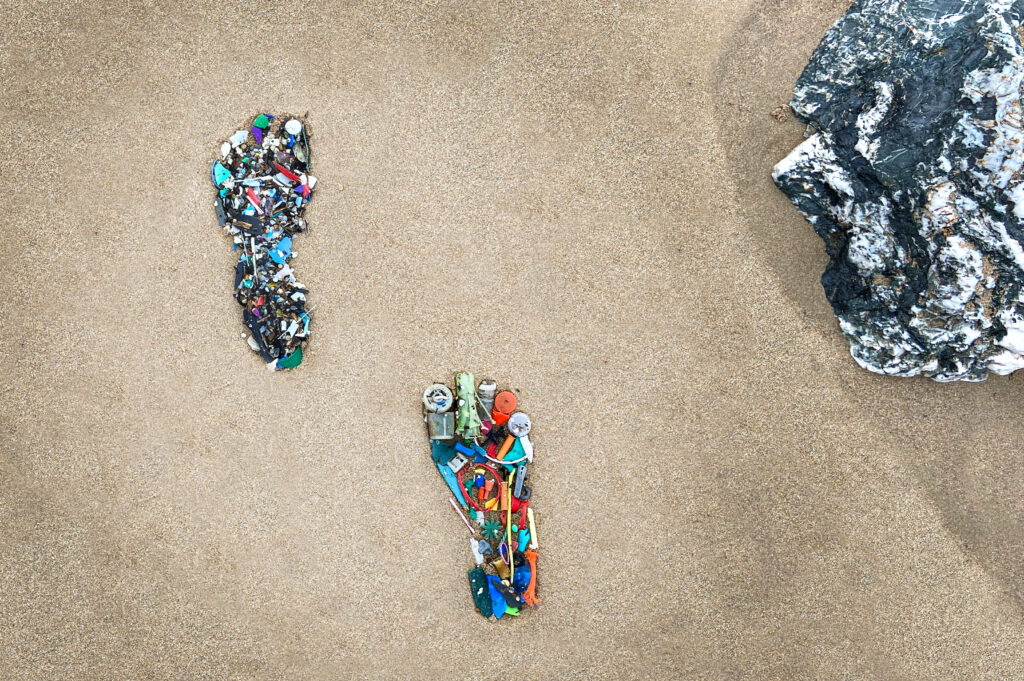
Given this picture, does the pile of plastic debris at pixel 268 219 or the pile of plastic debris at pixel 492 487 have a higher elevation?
the pile of plastic debris at pixel 268 219

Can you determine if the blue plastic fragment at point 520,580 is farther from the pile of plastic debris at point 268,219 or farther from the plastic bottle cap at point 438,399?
the pile of plastic debris at point 268,219

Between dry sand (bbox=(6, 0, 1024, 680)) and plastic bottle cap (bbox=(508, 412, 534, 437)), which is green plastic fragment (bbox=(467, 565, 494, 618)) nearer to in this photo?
dry sand (bbox=(6, 0, 1024, 680))

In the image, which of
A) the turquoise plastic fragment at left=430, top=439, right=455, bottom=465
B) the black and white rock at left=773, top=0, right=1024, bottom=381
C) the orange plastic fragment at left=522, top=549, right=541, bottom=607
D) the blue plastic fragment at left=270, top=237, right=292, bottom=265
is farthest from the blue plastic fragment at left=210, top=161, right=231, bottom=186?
the black and white rock at left=773, top=0, right=1024, bottom=381

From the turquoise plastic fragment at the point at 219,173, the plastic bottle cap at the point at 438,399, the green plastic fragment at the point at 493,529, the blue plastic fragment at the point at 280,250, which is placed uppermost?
the turquoise plastic fragment at the point at 219,173

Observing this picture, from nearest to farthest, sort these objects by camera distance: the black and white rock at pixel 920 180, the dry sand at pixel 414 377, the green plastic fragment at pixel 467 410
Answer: the black and white rock at pixel 920 180 < the green plastic fragment at pixel 467 410 < the dry sand at pixel 414 377

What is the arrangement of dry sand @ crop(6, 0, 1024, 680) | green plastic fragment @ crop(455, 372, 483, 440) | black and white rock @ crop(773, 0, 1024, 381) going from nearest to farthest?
1. black and white rock @ crop(773, 0, 1024, 381)
2. green plastic fragment @ crop(455, 372, 483, 440)
3. dry sand @ crop(6, 0, 1024, 680)

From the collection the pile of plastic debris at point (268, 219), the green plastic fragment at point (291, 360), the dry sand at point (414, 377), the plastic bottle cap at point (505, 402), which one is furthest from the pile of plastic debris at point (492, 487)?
the pile of plastic debris at point (268, 219)

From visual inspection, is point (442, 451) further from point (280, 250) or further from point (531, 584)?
point (280, 250)

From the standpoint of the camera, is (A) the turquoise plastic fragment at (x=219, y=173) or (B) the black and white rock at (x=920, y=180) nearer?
(B) the black and white rock at (x=920, y=180)
